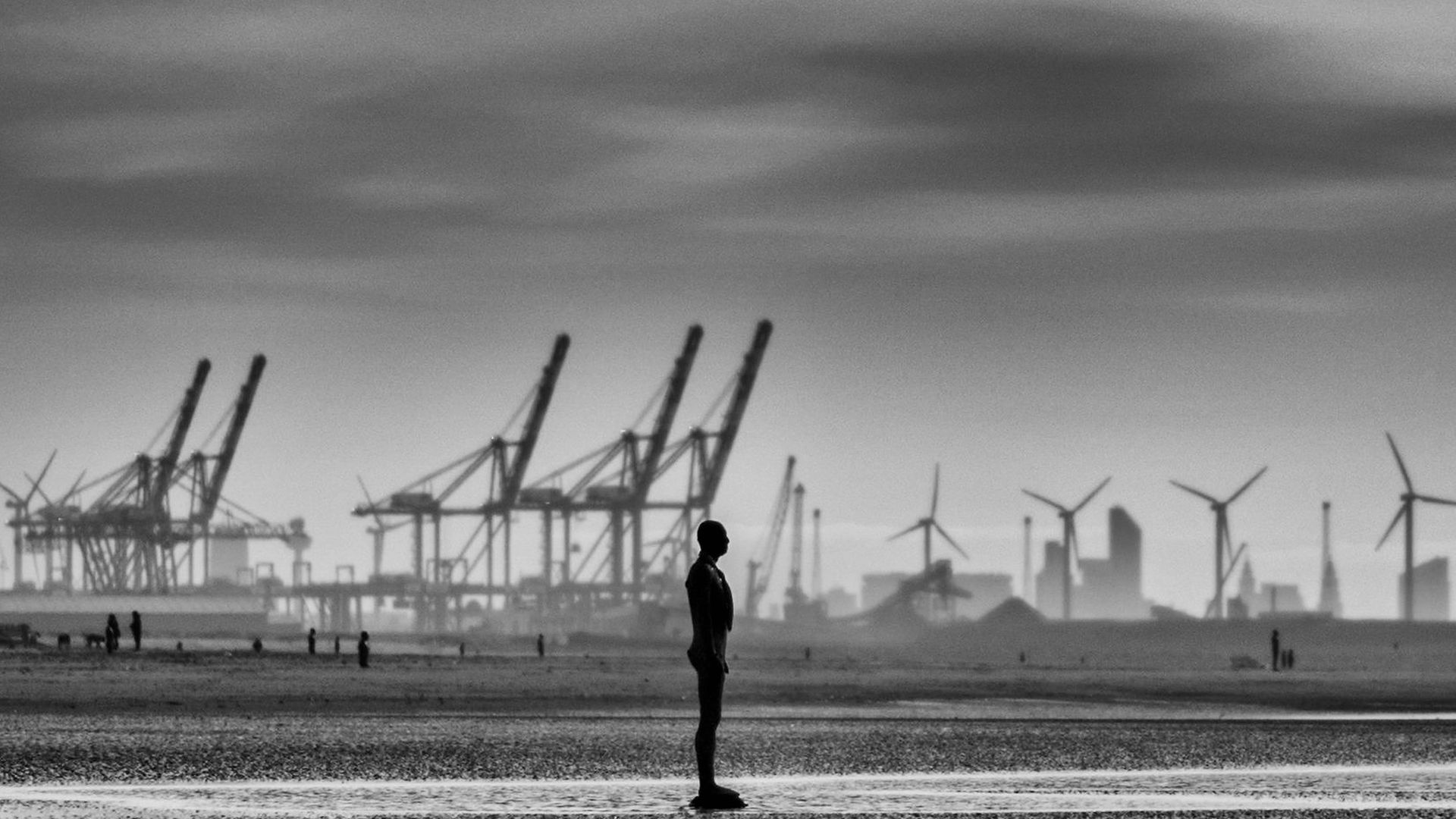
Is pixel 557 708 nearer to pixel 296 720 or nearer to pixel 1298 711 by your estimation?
pixel 296 720

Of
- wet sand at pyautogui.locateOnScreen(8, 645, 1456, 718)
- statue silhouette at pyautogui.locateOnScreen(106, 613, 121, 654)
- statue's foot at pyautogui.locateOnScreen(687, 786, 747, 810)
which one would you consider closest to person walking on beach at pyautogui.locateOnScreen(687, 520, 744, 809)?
statue's foot at pyautogui.locateOnScreen(687, 786, 747, 810)

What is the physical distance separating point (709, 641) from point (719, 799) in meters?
1.23

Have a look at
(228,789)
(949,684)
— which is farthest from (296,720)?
(949,684)

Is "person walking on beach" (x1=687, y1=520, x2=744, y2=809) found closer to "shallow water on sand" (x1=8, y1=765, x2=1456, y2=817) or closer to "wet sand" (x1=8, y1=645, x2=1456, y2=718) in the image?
"shallow water on sand" (x1=8, y1=765, x2=1456, y2=817)

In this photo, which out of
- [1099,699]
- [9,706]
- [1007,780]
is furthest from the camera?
[1099,699]

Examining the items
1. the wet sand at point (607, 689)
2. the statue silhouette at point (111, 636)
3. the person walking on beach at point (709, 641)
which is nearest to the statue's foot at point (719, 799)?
the person walking on beach at point (709, 641)

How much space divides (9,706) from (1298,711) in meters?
22.0

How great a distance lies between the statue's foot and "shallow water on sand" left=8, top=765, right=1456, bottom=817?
17 centimetres

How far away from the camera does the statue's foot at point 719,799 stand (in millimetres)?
17531

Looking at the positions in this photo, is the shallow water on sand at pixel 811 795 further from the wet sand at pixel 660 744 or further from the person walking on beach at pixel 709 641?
the person walking on beach at pixel 709 641

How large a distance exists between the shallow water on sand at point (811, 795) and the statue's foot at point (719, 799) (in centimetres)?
17

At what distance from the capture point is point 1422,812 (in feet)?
57.2

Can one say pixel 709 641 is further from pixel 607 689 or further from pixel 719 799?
pixel 607 689

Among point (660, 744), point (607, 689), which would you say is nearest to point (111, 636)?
point (607, 689)
